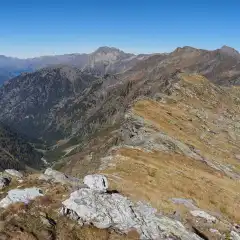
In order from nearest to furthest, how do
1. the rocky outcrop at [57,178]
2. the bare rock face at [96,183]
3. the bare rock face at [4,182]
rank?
the bare rock face at [96,183], the bare rock face at [4,182], the rocky outcrop at [57,178]

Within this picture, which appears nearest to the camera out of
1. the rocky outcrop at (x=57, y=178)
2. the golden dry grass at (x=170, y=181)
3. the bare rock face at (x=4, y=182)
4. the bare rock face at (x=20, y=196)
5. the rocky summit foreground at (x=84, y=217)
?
the rocky summit foreground at (x=84, y=217)

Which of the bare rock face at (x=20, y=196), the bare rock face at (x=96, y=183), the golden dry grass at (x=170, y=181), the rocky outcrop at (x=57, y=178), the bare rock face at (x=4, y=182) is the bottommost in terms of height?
the golden dry grass at (x=170, y=181)

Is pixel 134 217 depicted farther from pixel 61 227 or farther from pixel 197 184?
pixel 197 184

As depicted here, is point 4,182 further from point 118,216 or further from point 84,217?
point 118,216

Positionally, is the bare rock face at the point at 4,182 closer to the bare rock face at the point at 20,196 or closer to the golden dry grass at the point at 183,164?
the bare rock face at the point at 20,196

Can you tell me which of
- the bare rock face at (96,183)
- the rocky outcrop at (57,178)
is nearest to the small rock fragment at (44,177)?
the rocky outcrop at (57,178)

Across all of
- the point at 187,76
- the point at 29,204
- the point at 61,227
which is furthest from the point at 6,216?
the point at 187,76

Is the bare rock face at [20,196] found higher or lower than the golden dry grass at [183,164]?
higher

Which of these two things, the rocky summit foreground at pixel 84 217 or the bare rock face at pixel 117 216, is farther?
the bare rock face at pixel 117 216
